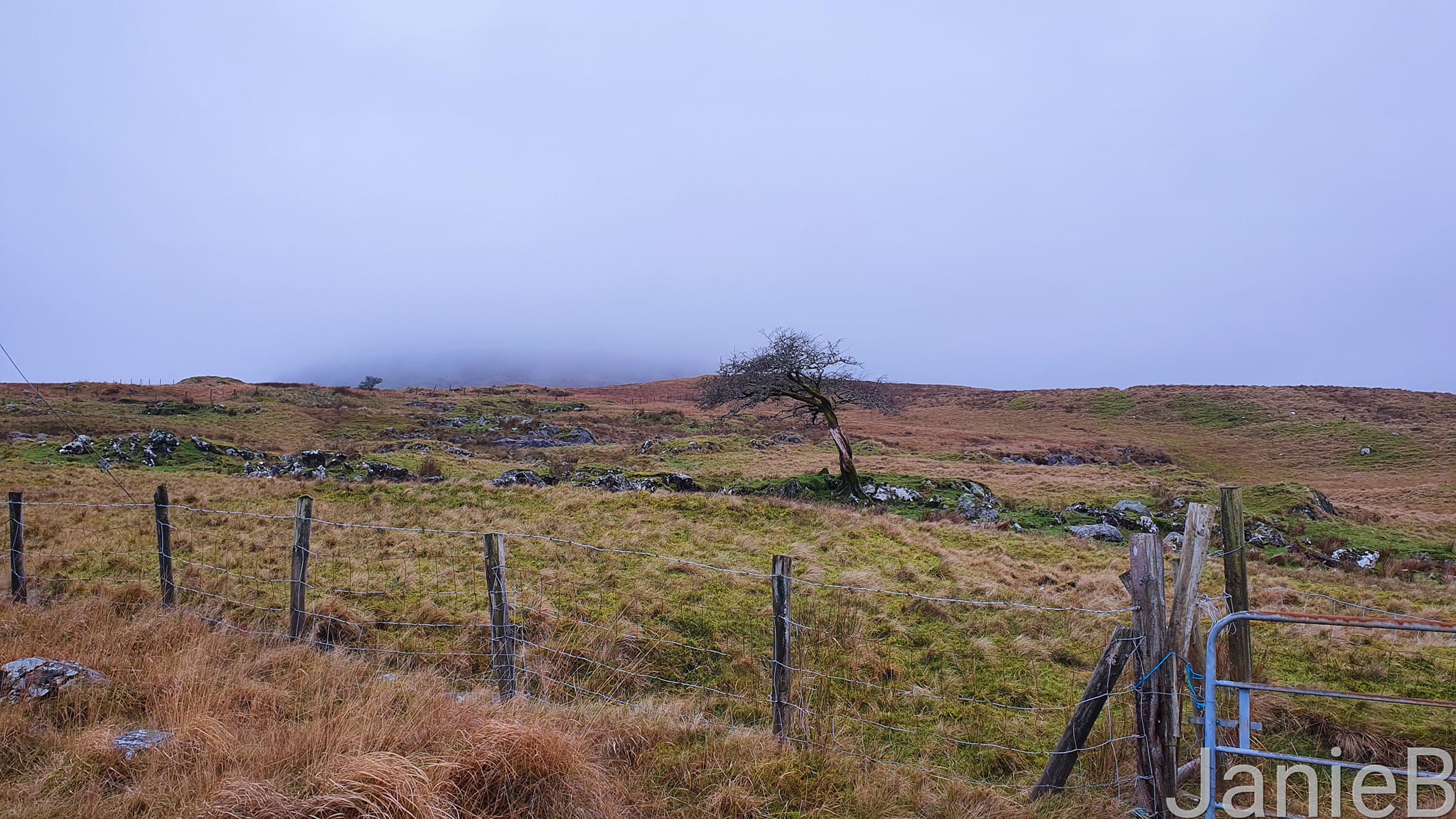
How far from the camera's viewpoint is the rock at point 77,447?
2295 centimetres

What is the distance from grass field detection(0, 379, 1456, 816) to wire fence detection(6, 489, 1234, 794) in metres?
0.05

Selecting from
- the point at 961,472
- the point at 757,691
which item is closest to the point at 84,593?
the point at 757,691

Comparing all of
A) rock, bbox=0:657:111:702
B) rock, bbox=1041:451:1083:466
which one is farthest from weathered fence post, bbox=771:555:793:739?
rock, bbox=1041:451:1083:466

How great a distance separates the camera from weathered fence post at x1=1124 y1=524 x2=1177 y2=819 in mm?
4504

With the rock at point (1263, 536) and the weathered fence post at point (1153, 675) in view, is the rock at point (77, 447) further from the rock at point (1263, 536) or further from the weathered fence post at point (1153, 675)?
the rock at point (1263, 536)

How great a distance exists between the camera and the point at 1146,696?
4594 mm

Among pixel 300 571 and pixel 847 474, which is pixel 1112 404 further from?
pixel 300 571

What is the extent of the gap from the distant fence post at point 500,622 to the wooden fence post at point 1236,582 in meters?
7.14

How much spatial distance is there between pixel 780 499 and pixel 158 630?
44.0ft

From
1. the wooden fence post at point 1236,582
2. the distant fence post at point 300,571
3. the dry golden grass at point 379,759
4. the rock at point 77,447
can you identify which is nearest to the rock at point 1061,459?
→ the wooden fence post at point 1236,582

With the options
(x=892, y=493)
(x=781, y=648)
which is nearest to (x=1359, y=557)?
(x=892, y=493)

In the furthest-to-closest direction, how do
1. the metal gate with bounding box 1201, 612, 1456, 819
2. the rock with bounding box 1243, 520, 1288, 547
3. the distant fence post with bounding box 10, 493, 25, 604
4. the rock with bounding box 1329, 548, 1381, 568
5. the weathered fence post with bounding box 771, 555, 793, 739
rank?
the rock with bounding box 1243, 520, 1288, 547 → the rock with bounding box 1329, 548, 1381, 568 → the distant fence post with bounding box 10, 493, 25, 604 → the weathered fence post with bounding box 771, 555, 793, 739 → the metal gate with bounding box 1201, 612, 1456, 819

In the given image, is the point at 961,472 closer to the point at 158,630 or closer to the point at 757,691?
the point at 757,691

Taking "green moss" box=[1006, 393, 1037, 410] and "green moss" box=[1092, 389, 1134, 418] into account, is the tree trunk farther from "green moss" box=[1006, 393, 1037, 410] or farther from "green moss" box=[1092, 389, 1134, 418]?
"green moss" box=[1006, 393, 1037, 410]
